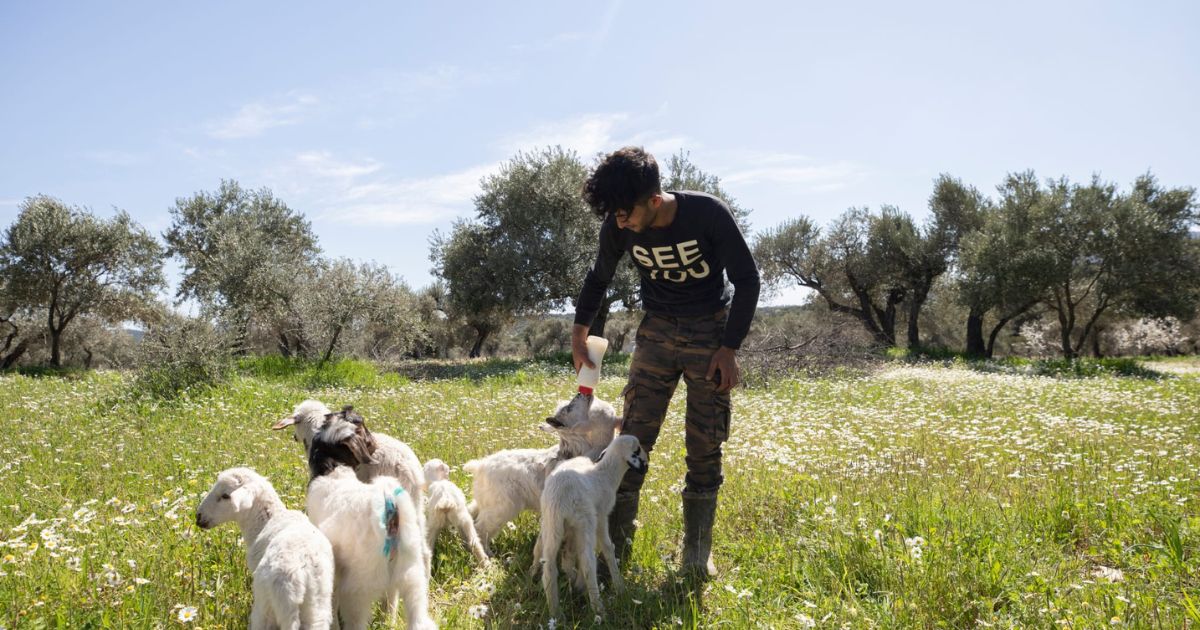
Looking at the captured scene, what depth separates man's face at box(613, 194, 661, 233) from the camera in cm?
410

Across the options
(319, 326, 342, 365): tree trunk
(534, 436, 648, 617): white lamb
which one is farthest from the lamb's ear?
(319, 326, 342, 365): tree trunk

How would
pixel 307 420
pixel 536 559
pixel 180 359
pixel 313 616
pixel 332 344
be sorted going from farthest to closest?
pixel 332 344
pixel 180 359
pixel 307 420
pixel 536 559
pixel 313 616

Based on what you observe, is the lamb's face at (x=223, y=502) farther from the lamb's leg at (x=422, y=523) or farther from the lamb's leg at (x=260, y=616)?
the lamb's leg at (x=422, y=523)

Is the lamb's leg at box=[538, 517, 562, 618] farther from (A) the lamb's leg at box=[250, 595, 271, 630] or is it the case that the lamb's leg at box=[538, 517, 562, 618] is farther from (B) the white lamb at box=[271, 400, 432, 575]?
(A) the lamb's leg at box=[250, 595, 271, 630]

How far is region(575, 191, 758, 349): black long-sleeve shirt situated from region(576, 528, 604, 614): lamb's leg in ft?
5.18

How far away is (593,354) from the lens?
504 centimetres

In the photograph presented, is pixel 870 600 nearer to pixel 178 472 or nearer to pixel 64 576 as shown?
pixel 64 576

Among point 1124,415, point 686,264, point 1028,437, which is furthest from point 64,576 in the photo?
point 1124,415

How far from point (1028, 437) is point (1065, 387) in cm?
825

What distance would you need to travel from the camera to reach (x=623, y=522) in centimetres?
492

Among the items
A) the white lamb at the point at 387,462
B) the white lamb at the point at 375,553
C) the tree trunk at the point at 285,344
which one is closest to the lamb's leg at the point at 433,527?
the white lamb at the point at 387,462

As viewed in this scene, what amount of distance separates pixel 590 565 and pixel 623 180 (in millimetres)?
2437

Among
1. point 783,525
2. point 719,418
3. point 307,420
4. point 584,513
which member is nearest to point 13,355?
point 307,420

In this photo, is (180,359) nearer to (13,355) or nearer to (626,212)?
(626,212)
